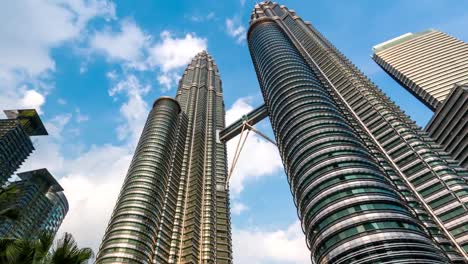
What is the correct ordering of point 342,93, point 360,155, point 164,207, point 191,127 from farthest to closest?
point 191,127
point 342,93
point 164,207
point 360,155

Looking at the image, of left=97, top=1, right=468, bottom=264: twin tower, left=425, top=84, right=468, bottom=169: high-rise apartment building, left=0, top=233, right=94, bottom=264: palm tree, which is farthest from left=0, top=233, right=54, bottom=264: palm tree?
left=425, top=84, right=468, bottom=169: high-rise apartment building

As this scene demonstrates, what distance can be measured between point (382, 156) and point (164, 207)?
66.5m

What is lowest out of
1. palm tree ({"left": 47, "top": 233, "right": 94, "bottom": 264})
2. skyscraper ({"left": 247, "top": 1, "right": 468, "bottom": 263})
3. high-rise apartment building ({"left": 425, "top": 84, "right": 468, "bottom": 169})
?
palm tree ({"left": 47, "top": 233, "right": 94, "bottom": 264})

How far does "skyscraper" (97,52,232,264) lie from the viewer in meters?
88.2

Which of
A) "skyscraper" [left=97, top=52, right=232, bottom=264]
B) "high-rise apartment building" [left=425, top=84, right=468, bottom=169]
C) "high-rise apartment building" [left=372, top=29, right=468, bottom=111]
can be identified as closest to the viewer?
"skyscraper" [left=97, top=52, right=232, bottom=264]

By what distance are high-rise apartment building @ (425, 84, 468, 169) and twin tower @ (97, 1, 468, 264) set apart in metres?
15.3

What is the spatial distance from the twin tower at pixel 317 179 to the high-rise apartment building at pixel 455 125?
1533 cm

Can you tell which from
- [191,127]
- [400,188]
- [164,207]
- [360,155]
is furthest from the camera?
[191,127]

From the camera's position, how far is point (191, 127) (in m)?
154

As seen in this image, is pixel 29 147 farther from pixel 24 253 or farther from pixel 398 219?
pixel 24 253

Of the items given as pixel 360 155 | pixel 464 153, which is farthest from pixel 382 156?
pixel 464 153

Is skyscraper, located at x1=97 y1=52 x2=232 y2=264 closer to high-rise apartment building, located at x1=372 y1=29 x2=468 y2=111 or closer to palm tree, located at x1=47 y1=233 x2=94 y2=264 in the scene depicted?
palm tree, located at x1=47 y1=233 x2=94 y2=264

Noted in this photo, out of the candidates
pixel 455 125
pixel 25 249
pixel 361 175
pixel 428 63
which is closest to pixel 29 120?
pixel 361 175

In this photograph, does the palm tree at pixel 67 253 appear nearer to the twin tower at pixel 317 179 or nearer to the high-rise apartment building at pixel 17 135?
the twin tower at pixel 317 179
